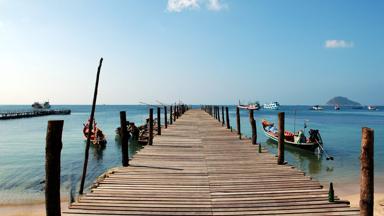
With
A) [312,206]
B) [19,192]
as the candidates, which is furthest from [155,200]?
[19,192]

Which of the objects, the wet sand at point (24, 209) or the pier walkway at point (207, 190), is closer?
the pier walkway at point (207, 190)

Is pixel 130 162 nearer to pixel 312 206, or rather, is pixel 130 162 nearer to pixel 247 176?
pixel 247 176

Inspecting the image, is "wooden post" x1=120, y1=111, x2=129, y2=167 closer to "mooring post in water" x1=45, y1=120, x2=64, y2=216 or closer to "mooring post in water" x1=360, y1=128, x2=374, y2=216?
"mooring post in water" x1=45, y1=120, x2=64, y2=216

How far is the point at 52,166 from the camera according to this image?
24.0ft

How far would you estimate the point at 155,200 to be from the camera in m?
8.54

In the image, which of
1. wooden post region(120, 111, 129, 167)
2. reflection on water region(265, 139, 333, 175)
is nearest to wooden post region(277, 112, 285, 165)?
wooden post region(120, 111, 129, 167)

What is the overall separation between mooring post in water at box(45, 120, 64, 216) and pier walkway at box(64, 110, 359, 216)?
19.0 inches

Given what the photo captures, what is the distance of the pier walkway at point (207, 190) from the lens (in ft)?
26.0

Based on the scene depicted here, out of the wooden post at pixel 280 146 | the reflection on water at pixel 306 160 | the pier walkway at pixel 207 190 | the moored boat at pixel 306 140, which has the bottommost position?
the reflection on water at pixel 306 160

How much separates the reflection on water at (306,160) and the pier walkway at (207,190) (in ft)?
40.3

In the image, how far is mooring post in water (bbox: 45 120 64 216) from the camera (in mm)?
7270

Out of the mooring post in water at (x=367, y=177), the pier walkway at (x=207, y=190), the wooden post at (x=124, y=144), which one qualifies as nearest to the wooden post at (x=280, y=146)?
the pier walkway at (x=207, y=190)

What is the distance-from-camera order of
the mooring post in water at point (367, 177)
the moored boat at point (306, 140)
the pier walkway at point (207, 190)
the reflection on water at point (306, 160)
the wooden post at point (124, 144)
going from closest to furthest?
1. the mooring post in water at point (367, 177)
2. the pier walkway at point (207, 190)
3. the wooden post at point (124, 144)
4. the reflection on water at point (306, 160)
5. the moored boat at point (306, 140)

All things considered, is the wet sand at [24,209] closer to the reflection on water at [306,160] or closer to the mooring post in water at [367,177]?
the mooring post in water at [367,177]
